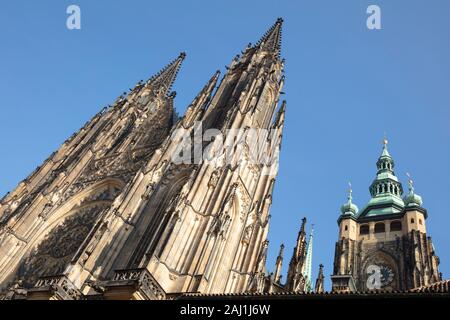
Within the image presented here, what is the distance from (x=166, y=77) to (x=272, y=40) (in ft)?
31.0

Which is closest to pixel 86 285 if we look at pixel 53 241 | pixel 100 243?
pixel 100 243

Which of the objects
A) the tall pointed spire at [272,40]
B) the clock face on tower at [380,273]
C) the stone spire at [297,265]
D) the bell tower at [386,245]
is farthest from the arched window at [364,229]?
the stone spire at [297,265]

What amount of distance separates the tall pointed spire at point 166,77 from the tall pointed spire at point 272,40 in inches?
316

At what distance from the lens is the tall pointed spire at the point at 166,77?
3789cm

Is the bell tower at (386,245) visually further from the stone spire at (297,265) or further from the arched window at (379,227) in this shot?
the stone spire at (297,265)

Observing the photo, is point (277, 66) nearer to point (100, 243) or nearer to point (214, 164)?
point (214, 164)

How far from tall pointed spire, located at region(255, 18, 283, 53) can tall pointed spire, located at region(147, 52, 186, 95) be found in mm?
8023

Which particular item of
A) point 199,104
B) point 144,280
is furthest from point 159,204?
point 199,104

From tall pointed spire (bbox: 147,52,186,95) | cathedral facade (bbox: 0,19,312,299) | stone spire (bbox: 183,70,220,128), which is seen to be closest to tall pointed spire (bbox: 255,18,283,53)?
cathedral facade (bbox: 0,19,312,299)

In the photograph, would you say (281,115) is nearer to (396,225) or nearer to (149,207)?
(149,207)

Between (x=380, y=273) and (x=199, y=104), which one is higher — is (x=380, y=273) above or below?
above

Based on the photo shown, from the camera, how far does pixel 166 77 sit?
40.2m
